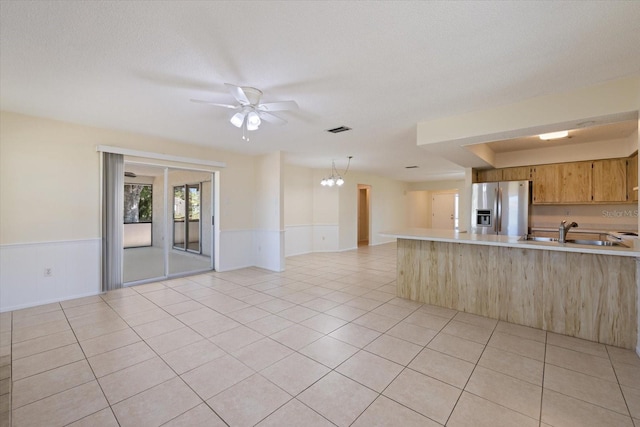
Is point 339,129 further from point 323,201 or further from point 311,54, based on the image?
point 323,201

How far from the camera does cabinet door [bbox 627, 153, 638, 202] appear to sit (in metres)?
4.17

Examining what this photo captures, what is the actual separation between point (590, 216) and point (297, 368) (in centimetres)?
578

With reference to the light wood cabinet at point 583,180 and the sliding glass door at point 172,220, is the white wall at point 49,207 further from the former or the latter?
the light wood cabinet at point 583,180

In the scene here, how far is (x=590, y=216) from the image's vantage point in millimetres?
4762

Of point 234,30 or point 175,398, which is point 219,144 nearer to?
point 234,30

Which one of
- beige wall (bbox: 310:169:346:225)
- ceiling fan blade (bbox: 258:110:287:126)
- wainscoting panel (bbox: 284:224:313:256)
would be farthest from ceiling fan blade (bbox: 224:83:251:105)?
beige wall (bbox: 310:169:346:225)

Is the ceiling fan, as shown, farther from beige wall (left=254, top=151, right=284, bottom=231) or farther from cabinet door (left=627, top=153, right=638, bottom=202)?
cabinet door (left=627, top=153, right=638, bottom=202)

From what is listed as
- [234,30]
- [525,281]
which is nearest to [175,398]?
[234,30]

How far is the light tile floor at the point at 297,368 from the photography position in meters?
1.71

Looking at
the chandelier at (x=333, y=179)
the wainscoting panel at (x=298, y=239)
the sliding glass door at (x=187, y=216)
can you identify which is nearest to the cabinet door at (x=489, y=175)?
the chandelier at (x=333, y=179)

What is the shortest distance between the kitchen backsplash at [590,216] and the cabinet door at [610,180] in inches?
15.1

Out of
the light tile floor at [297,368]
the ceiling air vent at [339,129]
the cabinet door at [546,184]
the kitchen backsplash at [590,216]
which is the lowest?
the light tile floor at [297,368]

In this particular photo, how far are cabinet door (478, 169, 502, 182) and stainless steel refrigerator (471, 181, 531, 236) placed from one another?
53cm

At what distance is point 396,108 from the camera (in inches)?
126
